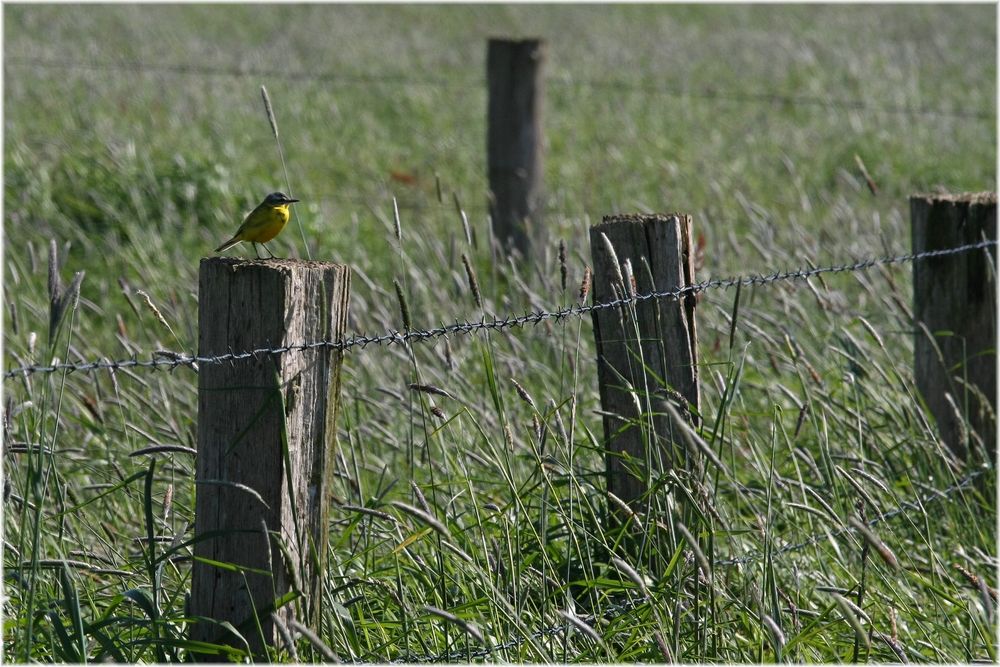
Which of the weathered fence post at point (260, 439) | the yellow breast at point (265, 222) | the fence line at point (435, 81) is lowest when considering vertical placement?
the weathered fence post at point (260, 439)

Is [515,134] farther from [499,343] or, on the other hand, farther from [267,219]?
[267,219]

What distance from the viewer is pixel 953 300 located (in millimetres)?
3975

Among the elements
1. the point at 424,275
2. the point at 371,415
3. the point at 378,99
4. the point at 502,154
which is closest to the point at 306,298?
the point at 371,415

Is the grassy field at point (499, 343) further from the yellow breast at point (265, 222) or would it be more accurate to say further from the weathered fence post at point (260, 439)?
the yellow breast at point (265, 222)

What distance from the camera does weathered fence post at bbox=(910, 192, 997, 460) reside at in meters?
3.93

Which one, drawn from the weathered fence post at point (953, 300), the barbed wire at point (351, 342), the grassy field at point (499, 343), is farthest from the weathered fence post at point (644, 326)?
the weathered fence post at point (953, 300)

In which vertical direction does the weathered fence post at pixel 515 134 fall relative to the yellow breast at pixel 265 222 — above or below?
above

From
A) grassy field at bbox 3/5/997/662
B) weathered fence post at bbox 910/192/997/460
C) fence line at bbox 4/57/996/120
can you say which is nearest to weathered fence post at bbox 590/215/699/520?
grassy field at bbox 3/5/997/662

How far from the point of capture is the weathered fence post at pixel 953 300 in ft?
12.9

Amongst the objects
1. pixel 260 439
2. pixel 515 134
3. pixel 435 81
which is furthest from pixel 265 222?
pixel 435 81

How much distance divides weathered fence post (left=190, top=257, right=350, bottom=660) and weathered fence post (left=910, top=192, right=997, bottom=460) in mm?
2432

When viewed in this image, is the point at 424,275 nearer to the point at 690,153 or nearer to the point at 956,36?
the point at 690,153

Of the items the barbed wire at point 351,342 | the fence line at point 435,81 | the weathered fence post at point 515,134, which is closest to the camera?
the barbed wire at point 351,342

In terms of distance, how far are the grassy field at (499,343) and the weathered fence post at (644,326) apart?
15 centimetres
